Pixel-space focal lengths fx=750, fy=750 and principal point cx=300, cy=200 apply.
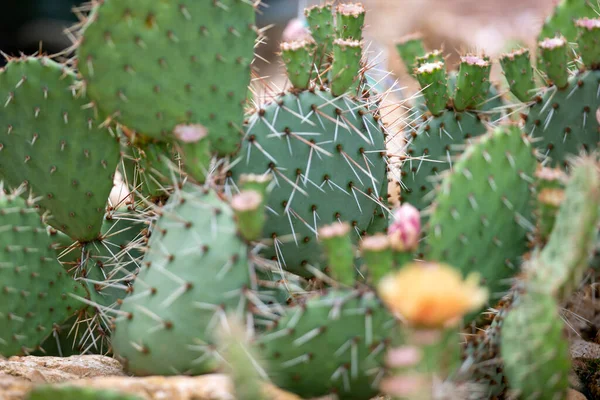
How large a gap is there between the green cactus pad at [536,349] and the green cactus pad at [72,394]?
0.73 metres

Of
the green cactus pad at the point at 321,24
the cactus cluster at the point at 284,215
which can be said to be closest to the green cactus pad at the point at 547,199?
the cactus cluster at the point at 284,215

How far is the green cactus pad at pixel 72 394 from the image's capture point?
4.17ft

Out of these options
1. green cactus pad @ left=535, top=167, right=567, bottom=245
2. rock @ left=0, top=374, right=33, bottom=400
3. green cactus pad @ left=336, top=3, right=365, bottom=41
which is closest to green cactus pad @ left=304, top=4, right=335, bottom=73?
green cactus pad @ left=336, top=3, right=365, bottom=41

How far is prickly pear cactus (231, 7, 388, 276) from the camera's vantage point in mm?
1998

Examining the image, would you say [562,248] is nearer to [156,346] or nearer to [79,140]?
[156,346]

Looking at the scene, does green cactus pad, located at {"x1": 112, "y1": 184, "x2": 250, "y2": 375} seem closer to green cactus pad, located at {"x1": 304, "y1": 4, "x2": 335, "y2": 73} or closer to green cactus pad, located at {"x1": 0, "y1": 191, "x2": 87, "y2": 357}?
green cactus pad, located at {"x1": 0, "y1": 191, "x2": 87, "y2": 357}

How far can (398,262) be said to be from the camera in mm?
1484

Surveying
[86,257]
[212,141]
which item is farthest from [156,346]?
[86,257]

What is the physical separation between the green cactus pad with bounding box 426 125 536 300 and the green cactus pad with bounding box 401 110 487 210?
67 centimetres

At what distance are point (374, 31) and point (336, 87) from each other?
6.84 m

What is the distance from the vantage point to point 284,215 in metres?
2.02

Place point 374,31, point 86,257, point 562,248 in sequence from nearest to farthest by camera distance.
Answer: point 562,248, point 86,257, point 374,31

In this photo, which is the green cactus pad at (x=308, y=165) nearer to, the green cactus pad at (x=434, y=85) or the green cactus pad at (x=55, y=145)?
the green cactus pad at (x=434, y=85)

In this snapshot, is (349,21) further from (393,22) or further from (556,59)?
(393,22)
